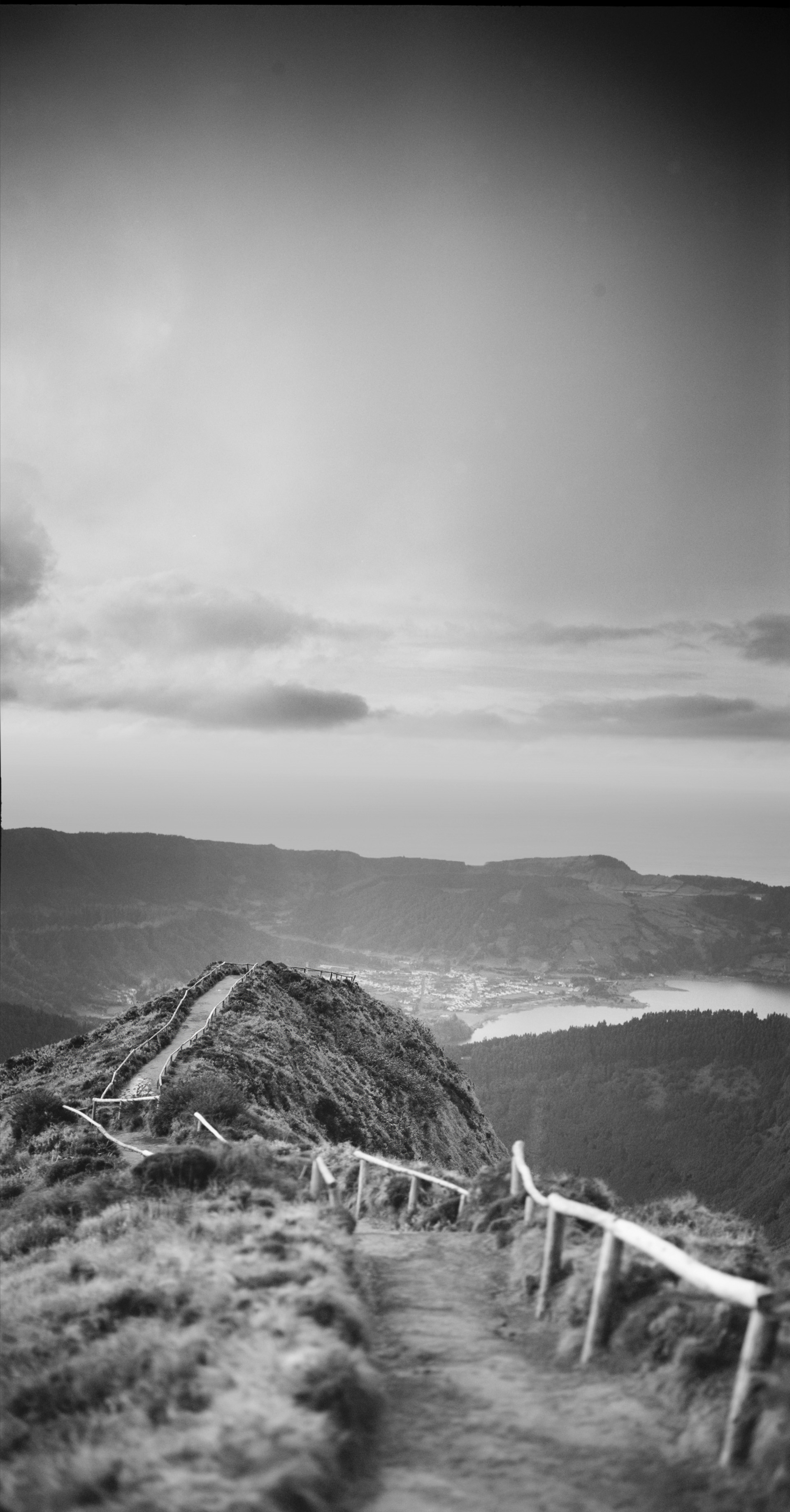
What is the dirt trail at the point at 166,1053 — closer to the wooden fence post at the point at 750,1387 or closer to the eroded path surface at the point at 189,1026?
the eroded path surface at the point at 189,1026

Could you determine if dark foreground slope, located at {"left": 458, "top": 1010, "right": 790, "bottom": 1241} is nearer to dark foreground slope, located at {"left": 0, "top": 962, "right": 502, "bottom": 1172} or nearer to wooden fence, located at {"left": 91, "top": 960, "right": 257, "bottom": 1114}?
dark foreground slope, located at {"left": 0, "top": 962, "right": 502, "bottom": 1172}

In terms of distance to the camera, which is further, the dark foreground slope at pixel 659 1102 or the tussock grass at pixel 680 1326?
the dark foreground slope at pixel 659 1102

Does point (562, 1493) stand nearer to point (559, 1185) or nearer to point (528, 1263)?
point (528, 1263)

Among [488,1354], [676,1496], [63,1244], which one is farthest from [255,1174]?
[676,1496]

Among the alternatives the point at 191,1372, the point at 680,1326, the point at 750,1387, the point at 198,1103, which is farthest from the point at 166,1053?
the point at 750,1387

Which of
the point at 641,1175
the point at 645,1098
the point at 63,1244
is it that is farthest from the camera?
the point at 645,1098

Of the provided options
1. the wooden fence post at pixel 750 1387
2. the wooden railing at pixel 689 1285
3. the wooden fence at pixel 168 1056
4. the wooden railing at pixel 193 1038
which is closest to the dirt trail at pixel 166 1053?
the wooden railing at pixel 193 1038
